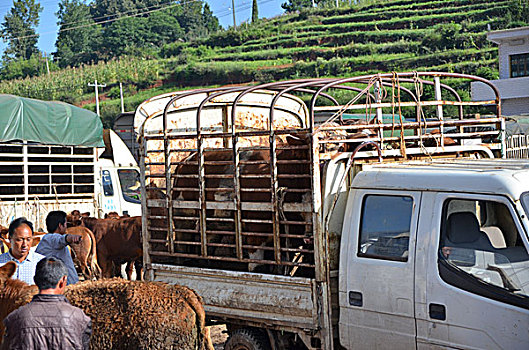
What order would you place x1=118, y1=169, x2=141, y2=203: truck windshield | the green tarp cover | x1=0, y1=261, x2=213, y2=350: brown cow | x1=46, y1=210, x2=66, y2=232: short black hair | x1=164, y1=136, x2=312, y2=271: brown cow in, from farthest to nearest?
x1=118, y1=169, x2=141, y2=203: truck windshield → the green tarp cover → x1=46, y1=210, x2=66, y2=232: short black hair → x1=164, y1=136, x2=312, y2=271: brown cow → x1=0, y1=261, x2=213, y2=350: brown cow

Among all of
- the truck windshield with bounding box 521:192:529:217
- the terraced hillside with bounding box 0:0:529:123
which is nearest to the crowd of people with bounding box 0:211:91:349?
the truck windshield with bounding box 521:192:529:217

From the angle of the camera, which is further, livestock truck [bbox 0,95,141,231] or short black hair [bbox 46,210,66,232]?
livestock truck [bbox 0,95,141,231]

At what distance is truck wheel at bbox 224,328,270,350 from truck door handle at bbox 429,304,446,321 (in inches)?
69.0

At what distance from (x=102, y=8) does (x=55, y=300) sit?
122 m

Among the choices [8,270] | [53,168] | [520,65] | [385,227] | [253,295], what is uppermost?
[520,65]

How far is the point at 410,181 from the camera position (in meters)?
4.98

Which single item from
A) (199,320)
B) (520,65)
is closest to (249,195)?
(199,320)

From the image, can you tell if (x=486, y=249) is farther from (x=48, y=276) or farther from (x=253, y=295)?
(x=48, y=276)

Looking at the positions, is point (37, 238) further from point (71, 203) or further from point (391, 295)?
point (71, 203)

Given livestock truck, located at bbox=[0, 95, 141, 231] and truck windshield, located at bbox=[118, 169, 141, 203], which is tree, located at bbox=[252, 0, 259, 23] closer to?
truck windshield, located at bbox=[118, 169, 141, 203]

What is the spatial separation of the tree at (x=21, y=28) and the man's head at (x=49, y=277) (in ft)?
334

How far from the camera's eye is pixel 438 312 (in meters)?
4.62

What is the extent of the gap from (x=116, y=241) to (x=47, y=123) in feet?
14.5

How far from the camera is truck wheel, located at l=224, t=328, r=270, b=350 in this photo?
19.1 feet
